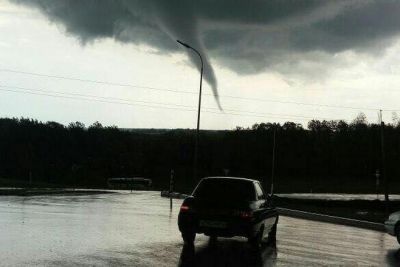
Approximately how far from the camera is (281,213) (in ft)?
75.8

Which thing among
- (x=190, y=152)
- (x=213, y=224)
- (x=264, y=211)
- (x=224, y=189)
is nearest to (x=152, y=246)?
(x=213, y=224)

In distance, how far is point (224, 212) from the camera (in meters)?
10.9

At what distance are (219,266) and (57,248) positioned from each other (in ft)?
10.4

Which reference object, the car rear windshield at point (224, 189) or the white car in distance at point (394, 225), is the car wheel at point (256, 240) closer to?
the car rear windshield at point (224, 189)

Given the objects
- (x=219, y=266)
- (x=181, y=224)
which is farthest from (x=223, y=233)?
(x=219, y=266)

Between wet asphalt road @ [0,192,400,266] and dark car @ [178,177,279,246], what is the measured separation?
368 mm

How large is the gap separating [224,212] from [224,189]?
102cm

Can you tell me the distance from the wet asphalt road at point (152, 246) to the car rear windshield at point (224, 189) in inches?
42.2

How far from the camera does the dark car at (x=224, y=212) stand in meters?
10.8

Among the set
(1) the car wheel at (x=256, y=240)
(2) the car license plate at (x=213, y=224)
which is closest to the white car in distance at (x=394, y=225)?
(1) the car wheel at (x=256, y=240)

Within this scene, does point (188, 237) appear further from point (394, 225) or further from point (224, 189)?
point (394, 225)

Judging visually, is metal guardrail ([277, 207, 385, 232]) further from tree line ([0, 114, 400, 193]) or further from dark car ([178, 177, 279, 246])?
→ tree line ([0, 114, 400, 193])

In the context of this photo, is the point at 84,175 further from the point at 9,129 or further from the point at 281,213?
the point at 281,213

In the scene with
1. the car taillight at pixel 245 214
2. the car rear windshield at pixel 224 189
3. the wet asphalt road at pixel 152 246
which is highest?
the car rear windshield at pixel 224 189
